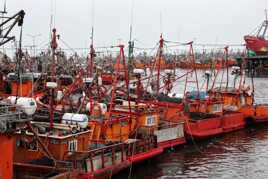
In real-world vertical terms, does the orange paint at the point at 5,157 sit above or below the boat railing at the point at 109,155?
above

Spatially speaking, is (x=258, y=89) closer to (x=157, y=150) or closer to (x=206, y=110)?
(x=206, y=110)

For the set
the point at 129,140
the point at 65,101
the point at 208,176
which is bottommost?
the point at 208,176

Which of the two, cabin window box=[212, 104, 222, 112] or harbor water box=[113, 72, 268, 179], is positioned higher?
cabin window box=[212, 104, 222, 112]

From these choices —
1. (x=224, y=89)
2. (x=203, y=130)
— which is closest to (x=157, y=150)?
(x=203, y=130)

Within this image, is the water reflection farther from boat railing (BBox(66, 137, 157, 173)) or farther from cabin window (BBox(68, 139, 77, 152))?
cabin window (BBox(68, 139, 77, 152))

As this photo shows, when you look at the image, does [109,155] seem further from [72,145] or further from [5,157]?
[5,157]

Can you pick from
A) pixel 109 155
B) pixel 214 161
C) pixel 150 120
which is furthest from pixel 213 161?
pixel 109 155

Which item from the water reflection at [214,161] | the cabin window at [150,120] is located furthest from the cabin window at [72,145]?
the cabin window at [150,120]

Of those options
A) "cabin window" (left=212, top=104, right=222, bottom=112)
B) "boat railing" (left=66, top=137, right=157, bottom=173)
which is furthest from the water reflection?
"cabin window" (left=212, top=104, right=222, bottom=112)

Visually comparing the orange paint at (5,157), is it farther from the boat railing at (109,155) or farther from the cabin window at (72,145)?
the cabin window at (72,145)

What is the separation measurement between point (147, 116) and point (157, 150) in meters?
2.25

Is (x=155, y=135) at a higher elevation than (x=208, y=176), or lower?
higher

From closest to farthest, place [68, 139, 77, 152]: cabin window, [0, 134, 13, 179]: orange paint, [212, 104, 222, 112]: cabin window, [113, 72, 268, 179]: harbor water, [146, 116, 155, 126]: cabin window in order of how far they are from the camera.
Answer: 1. [0, 134, 13, 179]: orange paint
2. [68, 139, 77, 152]: cabin window
3. [113, 72, 268, 179]: harbor water
4. [146, 116, 155, 126]: cabin window
5. [212, 104, 222, 112]: cabin window

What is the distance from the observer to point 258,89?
7581 centimetres
